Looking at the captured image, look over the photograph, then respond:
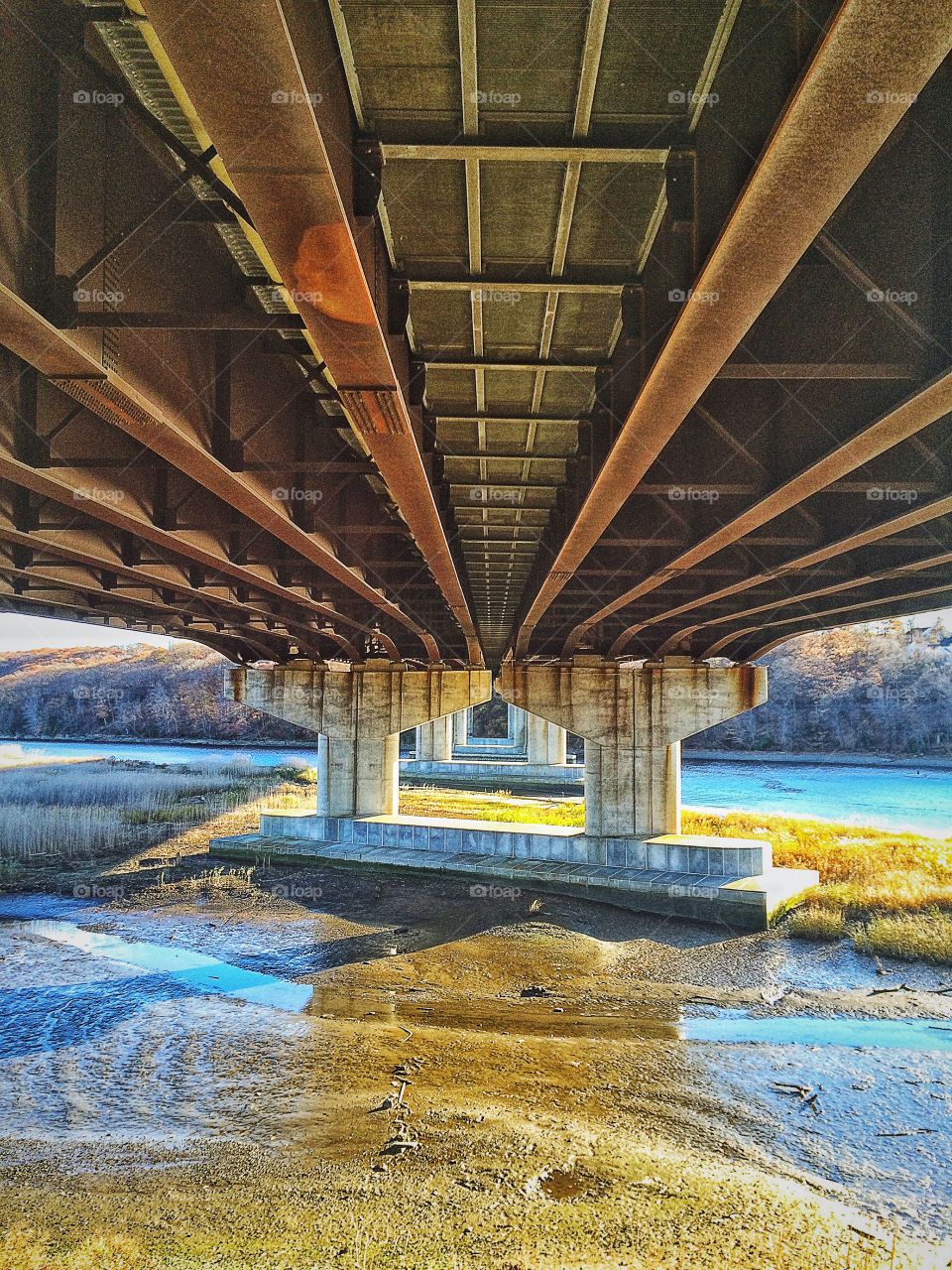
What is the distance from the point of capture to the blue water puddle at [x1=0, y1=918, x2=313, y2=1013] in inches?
619

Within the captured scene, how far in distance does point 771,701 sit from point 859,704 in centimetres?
880

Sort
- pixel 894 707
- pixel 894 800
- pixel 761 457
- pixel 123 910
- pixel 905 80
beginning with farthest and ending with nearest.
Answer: pixel 894 707 → pixel 894 800 → pixel 123 910 → pixel 761 457 → pixel 905 80

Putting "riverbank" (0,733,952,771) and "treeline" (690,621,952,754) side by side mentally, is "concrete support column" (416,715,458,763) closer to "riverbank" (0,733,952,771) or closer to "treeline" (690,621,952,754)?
"riverbank" (0,733,952,771)

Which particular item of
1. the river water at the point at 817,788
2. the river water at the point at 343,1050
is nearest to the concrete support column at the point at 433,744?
the river water at the point at 817,788

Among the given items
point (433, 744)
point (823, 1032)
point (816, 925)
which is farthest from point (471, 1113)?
point (433, 744)

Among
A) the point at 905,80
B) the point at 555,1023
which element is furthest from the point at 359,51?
the point at 555,1023

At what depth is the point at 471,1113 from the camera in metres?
10.9

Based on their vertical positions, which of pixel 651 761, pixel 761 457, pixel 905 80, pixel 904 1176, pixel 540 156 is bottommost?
pixel 904 1176

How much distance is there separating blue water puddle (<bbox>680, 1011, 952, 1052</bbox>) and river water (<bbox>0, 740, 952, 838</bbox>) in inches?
890

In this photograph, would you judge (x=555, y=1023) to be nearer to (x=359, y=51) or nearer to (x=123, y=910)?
(x=123, y=910)

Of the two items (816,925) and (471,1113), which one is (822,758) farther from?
(471,1113)

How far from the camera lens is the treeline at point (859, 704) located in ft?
276

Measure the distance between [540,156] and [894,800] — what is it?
54503 millimetres

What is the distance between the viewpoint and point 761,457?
7629 mm
